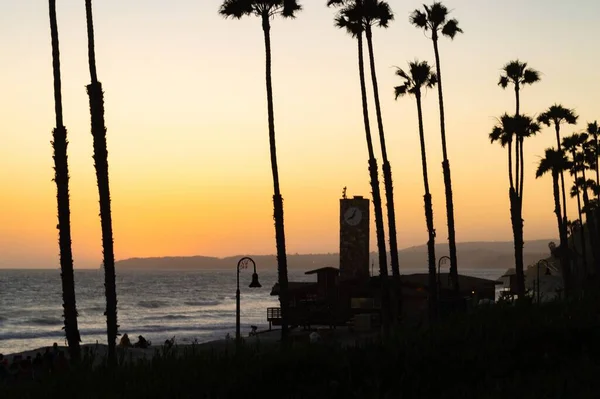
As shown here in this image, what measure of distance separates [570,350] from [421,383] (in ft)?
12.3

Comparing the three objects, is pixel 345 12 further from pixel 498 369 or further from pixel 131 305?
pixel 131 305

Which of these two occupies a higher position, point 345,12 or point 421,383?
point 345,12

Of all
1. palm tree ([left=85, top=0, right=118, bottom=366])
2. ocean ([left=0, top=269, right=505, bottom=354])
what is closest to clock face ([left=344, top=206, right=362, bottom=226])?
ocean ([left=0, top=269, right=505, bottom=354])

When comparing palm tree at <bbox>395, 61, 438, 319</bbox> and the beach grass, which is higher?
palm tree at <bbox>395, 61, 438, 319</bbox>

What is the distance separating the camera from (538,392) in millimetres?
13430

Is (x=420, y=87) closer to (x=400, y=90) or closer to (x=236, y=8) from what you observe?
(x=400, y=90)

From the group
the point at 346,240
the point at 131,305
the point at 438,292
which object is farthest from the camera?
the point at 131,305

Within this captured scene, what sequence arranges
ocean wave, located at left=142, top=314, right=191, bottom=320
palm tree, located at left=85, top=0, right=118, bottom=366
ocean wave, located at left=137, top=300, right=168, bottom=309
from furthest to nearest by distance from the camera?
ocean wave, located at left=137, top=300, right=168, bottom=309 < ocean wave, located at left=142, top=314, right=191, bottom=320 < palm tree, located at left=85, top=0, right=118, bottom=366

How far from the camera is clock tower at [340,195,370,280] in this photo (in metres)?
78.7

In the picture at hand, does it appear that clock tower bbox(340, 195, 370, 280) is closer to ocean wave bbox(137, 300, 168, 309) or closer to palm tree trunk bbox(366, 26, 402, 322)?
palm tree trunk bbox(366, 26, 402, 322)

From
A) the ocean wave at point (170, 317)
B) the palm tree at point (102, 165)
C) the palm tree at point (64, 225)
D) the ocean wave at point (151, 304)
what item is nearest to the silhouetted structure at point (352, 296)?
the palm tree at point (102, 165)

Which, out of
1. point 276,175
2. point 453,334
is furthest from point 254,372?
point 276,175

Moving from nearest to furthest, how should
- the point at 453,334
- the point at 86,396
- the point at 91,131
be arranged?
the point at 86,396 → the point at 453,334 → the point at 91,131

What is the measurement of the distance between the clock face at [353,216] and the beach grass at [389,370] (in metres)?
64.7
